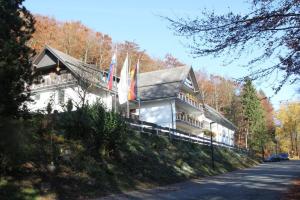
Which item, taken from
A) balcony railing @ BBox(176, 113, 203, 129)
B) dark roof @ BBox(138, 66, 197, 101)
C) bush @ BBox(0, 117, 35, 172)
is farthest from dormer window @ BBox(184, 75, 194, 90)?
bush @ BBox(0, 117, 35, 172)

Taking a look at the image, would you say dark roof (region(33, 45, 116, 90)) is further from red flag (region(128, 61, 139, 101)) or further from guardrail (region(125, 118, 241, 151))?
guardrail (region(125, 118, 241, 151))

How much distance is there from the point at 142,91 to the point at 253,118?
34676 millimetres

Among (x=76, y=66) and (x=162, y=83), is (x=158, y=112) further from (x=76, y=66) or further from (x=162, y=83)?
(x=76, y=66)

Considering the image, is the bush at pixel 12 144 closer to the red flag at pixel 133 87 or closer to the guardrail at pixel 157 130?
the guardrail at pixel 157 130

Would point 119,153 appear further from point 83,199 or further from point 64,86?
point 64,86

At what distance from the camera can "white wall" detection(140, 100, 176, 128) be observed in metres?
48.8

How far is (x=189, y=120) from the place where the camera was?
54156mm

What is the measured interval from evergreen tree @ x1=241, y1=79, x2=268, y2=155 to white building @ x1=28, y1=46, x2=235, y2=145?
47.2 feet

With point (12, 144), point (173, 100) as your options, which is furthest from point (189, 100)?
point (12, 144)

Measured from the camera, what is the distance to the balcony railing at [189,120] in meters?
50.7

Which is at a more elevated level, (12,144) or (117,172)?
(12,144)

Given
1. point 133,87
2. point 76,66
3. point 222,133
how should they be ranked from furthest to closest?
point 222,133
point 76,66
point 133,87

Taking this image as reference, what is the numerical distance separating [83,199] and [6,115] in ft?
15.7

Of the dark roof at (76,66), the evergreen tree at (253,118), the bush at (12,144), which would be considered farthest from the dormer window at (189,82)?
the bush at (12,144)
